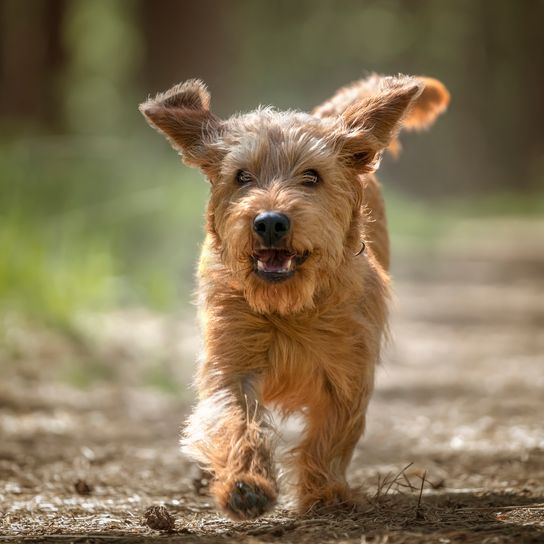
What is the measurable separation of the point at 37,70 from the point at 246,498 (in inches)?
779

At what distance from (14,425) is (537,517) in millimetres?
3834

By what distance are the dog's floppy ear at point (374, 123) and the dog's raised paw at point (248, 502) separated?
1.80 meters

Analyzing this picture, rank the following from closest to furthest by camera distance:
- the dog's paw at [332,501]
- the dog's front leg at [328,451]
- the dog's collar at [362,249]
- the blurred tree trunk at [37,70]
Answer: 1. the dog's paw at [332,501]
2. the dog's front leg at [328,451]
3. the dog's collar at [362,249]
4. the blurred tree trunk at [37,70]

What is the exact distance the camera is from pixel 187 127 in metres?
5.44

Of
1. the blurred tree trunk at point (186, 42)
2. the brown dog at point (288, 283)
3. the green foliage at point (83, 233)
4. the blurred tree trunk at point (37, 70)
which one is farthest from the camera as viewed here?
the blurred tree trunk at point (37, 70)

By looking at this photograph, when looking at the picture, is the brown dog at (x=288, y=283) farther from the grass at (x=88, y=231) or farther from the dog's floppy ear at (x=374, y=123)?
the grass at (x=88, y=231)

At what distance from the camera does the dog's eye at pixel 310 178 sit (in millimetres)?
5066

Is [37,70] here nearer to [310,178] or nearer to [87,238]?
[87,238]

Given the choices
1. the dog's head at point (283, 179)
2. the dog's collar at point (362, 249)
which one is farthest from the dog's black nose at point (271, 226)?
the dog's collar at point (362, 249)

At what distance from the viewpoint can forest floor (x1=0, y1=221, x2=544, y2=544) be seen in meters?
4.37

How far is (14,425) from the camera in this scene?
6.96 metres

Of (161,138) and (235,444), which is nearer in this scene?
(235,444)

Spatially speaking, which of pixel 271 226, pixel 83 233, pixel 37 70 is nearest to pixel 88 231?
pixel 83 233

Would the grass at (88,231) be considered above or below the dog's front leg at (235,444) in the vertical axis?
above
